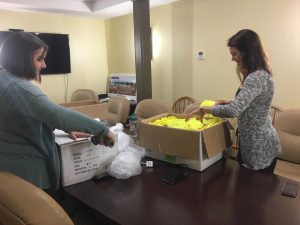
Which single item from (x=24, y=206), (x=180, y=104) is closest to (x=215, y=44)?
(x=180, y=104)

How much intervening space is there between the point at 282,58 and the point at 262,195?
217 centimetres

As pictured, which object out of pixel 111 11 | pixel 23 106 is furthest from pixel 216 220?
pixel 111 11

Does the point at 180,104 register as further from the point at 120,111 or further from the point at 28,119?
the point at 28,119

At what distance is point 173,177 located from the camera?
55.0 inches

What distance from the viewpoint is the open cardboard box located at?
4.78ft

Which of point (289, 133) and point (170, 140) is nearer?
point (170, 140)

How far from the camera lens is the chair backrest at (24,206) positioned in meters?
0.82

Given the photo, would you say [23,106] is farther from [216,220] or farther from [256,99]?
[256,99]

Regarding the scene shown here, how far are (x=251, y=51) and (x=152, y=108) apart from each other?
1.68 meters

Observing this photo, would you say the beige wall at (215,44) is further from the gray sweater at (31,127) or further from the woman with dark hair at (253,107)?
the gray sweater at (31,127)

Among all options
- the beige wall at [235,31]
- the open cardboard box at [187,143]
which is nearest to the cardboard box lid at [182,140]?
the open cardboard box at [187,143]

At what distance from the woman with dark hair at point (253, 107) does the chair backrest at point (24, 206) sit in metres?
0.98

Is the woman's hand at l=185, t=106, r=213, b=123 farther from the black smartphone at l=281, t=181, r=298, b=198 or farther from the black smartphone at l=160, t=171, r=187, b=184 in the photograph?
the black smartphone at l=281, t=181, r=298, b=198

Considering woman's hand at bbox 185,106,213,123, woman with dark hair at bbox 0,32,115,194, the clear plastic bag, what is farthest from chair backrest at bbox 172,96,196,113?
woman with dark hair at bbox 0,32,115,194
